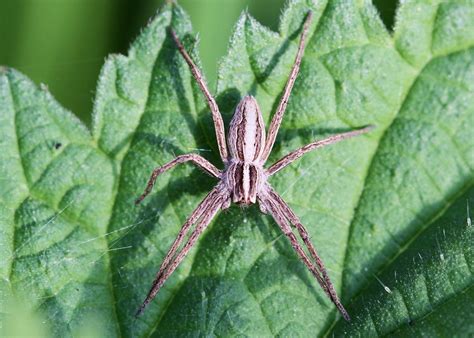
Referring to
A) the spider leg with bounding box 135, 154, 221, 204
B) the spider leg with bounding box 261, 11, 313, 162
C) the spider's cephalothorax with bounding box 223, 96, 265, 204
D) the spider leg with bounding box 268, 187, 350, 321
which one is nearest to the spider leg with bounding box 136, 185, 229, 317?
the spider's cephalothorax with bounding box 223, 96, 265, 204

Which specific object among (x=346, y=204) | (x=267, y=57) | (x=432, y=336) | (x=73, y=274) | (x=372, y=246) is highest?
(x=267, y=57)

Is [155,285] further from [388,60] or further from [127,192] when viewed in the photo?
[388,60]

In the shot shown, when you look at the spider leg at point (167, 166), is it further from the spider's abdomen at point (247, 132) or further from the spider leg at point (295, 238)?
the spider leg at point (295, 238)

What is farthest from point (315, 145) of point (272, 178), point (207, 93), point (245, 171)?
point (207, 93)

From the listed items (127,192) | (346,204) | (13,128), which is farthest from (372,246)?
(13,128)

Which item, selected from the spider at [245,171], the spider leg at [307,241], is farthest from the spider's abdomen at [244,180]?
the spider leg at [307,241]

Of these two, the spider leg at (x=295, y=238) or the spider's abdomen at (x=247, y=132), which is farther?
the spider's abdomen at (x=247, y=132)
